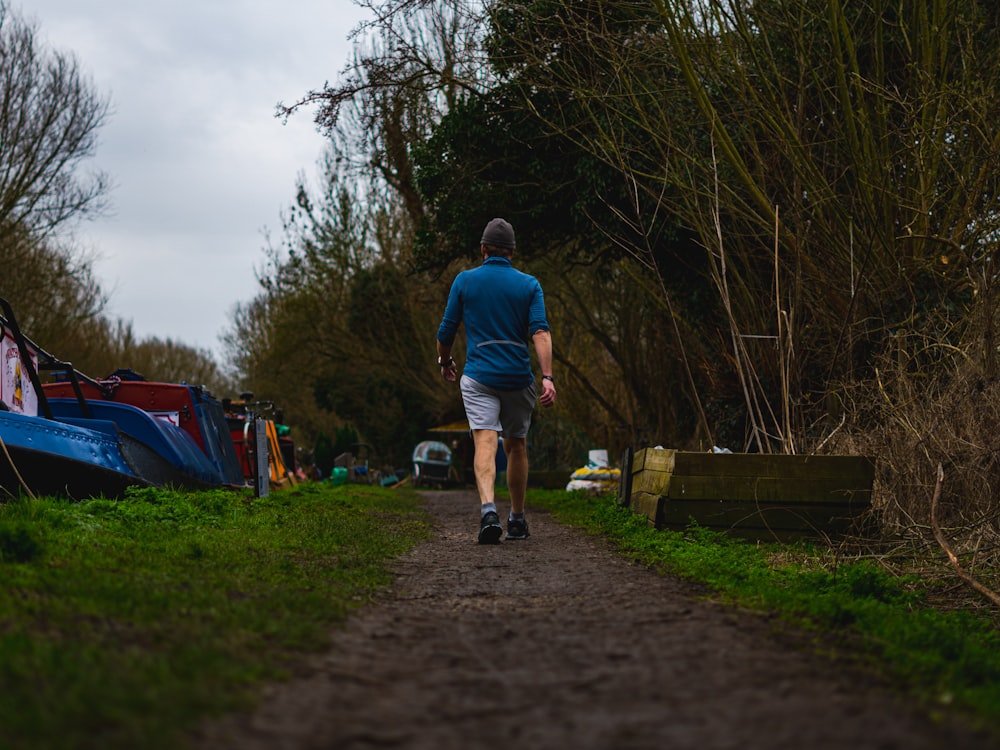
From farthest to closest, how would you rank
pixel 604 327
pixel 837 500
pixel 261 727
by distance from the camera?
1. pixel 604 327
2. pixel 837 500
3. pixel 261 727

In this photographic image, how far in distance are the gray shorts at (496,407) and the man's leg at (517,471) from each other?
0.25 feet

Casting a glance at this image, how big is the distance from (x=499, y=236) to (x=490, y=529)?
84.7 inches

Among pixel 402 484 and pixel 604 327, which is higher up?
pixel 604 327

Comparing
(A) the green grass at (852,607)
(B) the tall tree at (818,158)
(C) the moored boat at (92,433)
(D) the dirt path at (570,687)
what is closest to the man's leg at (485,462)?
(A) the green grass at (852,607)

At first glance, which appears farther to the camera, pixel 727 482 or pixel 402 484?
pixel 402 484

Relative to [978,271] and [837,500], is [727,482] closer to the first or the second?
[837,500]

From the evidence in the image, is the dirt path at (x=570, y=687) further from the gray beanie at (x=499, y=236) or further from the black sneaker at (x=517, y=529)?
the gray beanie at (x=499, y=236)

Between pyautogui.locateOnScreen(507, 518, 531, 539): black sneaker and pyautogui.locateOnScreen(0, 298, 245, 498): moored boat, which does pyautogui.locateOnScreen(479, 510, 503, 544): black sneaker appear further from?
pyautogui.locateOnScreen(0, 298, 245, 498): moored boat

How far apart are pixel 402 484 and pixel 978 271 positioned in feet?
82.6

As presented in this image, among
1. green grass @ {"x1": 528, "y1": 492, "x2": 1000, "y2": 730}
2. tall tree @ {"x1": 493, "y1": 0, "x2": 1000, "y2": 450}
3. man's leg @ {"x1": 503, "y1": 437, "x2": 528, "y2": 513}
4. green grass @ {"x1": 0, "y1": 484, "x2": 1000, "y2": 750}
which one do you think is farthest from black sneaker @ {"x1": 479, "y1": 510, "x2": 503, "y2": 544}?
tall tree @ {"x1": 493, "y1": 0, "x2": 1000, "y2": 450}

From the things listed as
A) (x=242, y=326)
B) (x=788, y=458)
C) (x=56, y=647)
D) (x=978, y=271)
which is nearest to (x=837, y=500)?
(x=788, y=458)

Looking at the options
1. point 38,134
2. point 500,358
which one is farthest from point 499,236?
point 38,134

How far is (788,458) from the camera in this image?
320 inches

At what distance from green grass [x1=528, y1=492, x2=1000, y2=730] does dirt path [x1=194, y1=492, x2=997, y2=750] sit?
0.64 feet
